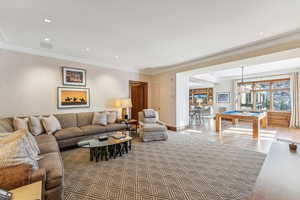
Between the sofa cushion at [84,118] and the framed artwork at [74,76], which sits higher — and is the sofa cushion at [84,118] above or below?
below

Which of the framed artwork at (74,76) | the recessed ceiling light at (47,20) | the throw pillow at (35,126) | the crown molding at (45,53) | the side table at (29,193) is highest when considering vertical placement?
the recessed ceiling light at (47,20)

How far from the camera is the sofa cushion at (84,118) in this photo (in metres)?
4.20

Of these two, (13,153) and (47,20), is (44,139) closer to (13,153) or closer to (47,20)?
(13,153)

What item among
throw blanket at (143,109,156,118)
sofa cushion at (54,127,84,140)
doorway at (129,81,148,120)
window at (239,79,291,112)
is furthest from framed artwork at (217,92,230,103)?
sofa cushion at (54,127,84,140)

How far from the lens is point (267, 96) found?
7023 millimetres

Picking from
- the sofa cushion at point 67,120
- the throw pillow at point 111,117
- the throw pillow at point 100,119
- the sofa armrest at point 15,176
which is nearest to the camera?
the sofa armrest at point 15,176

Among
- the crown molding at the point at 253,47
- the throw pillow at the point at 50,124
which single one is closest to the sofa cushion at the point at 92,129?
the throw pillow at the point at 50,124

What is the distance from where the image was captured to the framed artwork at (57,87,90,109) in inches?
162

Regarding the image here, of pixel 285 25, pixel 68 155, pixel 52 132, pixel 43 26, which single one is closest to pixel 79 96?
pixel 52 132

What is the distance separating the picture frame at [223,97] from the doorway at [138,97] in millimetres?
5331

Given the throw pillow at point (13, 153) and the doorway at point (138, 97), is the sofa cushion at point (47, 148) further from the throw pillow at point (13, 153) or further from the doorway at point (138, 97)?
the doorway at point (138, 97)

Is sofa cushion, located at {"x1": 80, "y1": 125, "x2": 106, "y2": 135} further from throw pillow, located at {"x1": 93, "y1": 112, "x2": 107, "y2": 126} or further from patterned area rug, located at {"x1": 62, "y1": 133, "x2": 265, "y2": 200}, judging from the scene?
patterned area rug, located at {"x1": 62, "y1": 133, "x2": 265, "y2": 200}

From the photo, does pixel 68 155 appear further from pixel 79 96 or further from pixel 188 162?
pixel 188 162

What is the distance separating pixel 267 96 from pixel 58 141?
9426 millimetres
